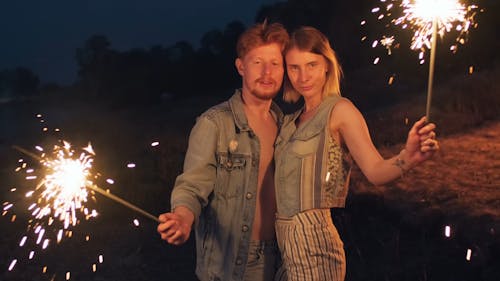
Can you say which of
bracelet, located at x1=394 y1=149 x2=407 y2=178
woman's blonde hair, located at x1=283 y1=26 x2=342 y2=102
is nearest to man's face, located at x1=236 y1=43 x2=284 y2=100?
woman's blonde hair, located at x1=283 y1=26 x2=342 y2=102

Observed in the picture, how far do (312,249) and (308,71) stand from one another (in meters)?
0.98

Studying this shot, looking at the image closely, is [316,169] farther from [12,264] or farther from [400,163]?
[12,264]

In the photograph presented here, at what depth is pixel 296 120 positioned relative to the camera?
4.05 meters

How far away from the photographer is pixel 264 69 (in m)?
4.05

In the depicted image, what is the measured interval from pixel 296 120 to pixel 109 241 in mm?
5788

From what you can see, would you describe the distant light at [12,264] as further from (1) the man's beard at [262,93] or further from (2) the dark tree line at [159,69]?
(2) the dark tree line at [159,69]

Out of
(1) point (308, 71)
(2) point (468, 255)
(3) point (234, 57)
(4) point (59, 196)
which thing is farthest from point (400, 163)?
(3) point (234, 57)

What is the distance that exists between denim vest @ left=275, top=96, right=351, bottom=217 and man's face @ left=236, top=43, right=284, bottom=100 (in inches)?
16.4

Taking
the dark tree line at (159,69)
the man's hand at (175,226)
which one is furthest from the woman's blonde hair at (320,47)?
the dark tree line at (159,69)

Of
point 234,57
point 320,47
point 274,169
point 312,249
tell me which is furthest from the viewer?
point 234,57

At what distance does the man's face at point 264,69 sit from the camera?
4.06 meters

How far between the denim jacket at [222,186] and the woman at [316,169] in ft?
0.73

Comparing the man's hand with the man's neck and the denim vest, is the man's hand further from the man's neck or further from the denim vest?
the man's neck

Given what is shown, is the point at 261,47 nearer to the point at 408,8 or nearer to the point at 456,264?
the point at 408,8
